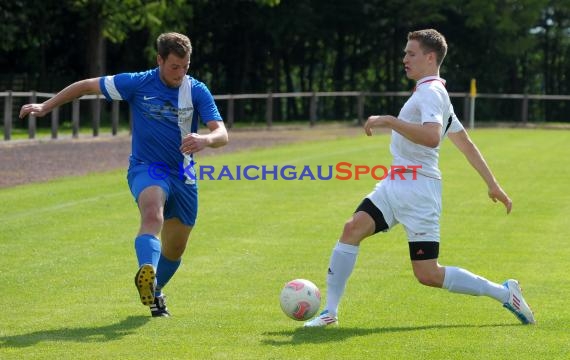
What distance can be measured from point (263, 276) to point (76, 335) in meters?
2.94

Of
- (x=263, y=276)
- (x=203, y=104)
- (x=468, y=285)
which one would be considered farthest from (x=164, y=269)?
(x=468, y=285)

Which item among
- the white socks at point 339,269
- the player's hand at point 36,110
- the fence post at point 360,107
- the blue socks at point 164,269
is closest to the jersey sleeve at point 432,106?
the white socks at point 339,269

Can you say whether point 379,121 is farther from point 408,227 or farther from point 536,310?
point 536,310

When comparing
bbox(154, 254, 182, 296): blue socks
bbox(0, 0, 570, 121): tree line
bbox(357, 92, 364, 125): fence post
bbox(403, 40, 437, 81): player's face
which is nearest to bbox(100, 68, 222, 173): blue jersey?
bbox(154, 254, 182, 296): blue socks

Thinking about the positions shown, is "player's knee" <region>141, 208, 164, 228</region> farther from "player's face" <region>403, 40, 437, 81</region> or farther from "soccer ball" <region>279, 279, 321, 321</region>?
"player's face" <region>403, 40, 437, 81</region>

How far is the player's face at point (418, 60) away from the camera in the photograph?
24.5 feet

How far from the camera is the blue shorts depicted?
783 cm

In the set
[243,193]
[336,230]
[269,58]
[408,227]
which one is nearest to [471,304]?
[408,227]

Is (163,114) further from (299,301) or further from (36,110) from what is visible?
(299,301)

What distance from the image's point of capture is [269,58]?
5094 cm

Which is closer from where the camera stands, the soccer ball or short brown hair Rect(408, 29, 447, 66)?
short brown hair Rect(408, 29, 447, 66)

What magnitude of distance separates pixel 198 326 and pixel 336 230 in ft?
19.9

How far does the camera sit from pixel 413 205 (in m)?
7.54

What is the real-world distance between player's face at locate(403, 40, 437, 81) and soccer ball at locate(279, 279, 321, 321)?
1.55 metres
